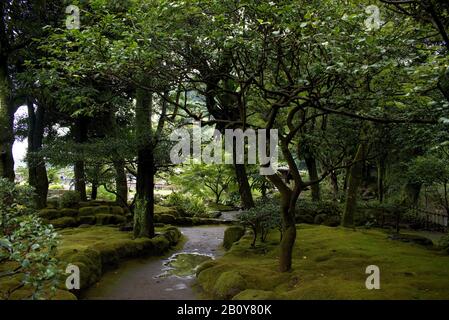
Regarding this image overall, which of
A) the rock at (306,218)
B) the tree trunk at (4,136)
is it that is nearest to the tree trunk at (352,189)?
the rock at (306,218)

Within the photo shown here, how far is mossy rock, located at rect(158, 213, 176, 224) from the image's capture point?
19.2m

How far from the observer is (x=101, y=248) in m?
9.85

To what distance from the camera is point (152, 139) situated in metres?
12.1

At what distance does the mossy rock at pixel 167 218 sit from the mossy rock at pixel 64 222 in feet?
15.2

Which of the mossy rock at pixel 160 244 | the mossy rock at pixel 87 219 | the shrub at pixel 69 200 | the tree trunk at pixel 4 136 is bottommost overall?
the mossy rock at pixel 160 244

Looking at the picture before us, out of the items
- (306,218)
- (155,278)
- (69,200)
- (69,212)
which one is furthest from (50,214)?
(306,218)

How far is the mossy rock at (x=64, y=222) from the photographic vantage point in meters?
14.9

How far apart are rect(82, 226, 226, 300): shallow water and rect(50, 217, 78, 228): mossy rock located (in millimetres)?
4927

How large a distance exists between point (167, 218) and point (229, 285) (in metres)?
12.8

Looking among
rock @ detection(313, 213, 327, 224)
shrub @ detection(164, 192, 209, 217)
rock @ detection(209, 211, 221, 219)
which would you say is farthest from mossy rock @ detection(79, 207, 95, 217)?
rock @ detection(313, 213, 327, 224)

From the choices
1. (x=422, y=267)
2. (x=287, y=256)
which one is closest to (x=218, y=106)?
(x=287, y=256)

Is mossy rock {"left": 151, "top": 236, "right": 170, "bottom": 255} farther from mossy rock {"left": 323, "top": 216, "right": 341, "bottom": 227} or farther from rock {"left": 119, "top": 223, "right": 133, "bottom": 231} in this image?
mossy rock {"left": 323, "top": 216, "right": 341, "bottom": 227}

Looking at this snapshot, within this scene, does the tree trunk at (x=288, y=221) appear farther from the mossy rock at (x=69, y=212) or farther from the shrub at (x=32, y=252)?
the mossy rock at (x=69, y=212)
